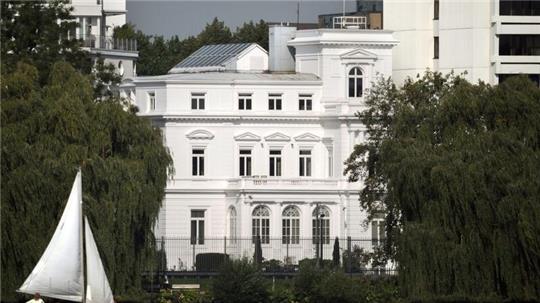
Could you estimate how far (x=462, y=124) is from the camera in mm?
106188

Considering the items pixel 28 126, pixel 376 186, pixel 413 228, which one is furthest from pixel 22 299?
pixel 376 186

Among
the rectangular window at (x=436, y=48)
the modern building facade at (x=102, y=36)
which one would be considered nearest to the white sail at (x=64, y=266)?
the modern building facade at (x=102, y=36)

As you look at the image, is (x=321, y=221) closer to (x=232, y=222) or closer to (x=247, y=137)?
(x=232, y=222)

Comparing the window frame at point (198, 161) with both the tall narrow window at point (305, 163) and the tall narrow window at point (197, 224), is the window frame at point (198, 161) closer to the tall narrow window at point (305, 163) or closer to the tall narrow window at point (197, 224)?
the tall narrow window at point (197, 224)

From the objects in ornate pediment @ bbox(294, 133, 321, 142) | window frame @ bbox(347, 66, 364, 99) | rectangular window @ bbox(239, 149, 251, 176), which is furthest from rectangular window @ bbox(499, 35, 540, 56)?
rectangular window @ bbox(239, 149, 251, 176)

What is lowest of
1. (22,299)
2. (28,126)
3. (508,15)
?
(22,299)

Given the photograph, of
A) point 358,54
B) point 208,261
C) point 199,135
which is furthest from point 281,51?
point 208,261

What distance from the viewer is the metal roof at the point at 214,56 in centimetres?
16488

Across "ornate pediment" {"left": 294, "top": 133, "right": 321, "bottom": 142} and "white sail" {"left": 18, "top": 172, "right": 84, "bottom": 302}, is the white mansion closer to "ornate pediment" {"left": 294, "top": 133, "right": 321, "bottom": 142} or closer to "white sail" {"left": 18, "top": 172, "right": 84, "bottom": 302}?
"ornate pediment" {"left": 294, "top": 133, "right": 321, "bottom": 142}

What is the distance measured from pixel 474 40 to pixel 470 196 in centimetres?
6174

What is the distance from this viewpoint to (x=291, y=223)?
153250 millimetres

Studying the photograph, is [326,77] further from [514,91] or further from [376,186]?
[514,91]

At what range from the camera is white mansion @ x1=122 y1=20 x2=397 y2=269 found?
152875mm

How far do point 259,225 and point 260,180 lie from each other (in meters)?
2.64
